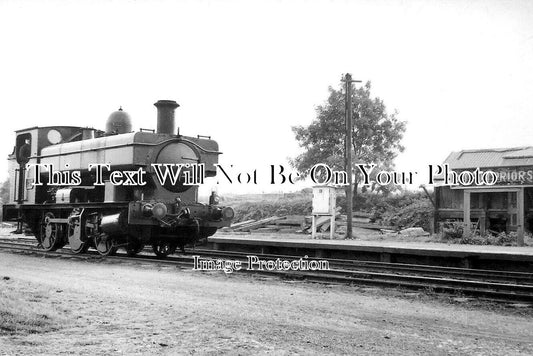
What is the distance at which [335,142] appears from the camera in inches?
1433

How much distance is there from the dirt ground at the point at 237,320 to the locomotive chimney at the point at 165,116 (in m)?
5.20

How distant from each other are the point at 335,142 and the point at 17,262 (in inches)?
1008

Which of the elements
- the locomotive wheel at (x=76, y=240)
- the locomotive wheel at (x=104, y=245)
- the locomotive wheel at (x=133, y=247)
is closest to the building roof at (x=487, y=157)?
the locomotive wheel at (x=133, y=247)

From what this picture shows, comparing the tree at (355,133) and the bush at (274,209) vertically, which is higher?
the tree at (355,133)

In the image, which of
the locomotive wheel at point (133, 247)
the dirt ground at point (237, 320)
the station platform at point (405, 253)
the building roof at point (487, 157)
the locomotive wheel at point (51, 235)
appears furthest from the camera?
the building roof at point (487, 157)

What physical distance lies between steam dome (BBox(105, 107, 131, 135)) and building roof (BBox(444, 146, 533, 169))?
1622 cm

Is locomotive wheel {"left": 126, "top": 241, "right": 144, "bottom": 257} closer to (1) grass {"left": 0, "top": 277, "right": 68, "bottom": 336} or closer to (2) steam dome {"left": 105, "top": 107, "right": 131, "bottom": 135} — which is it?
(2) steam dome {"left": 105, "top": 107, "right": 131, "bottom": 135}

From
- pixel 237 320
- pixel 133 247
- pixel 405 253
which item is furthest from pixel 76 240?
pixel 237 320

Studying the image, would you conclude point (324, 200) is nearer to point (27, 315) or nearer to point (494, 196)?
point (494, 196)

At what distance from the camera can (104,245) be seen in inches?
577

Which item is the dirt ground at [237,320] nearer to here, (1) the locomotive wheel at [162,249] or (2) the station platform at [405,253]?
(1) the locomotive wheel at [162,249]

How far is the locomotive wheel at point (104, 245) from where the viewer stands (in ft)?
47.5

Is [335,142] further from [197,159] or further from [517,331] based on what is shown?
[517,331]

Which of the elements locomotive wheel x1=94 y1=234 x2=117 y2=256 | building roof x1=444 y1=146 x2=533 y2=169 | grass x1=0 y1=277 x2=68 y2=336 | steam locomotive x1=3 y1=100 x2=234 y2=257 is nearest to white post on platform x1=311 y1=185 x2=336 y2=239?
building roof x1=444 y1=146 x2=533 y2=169
